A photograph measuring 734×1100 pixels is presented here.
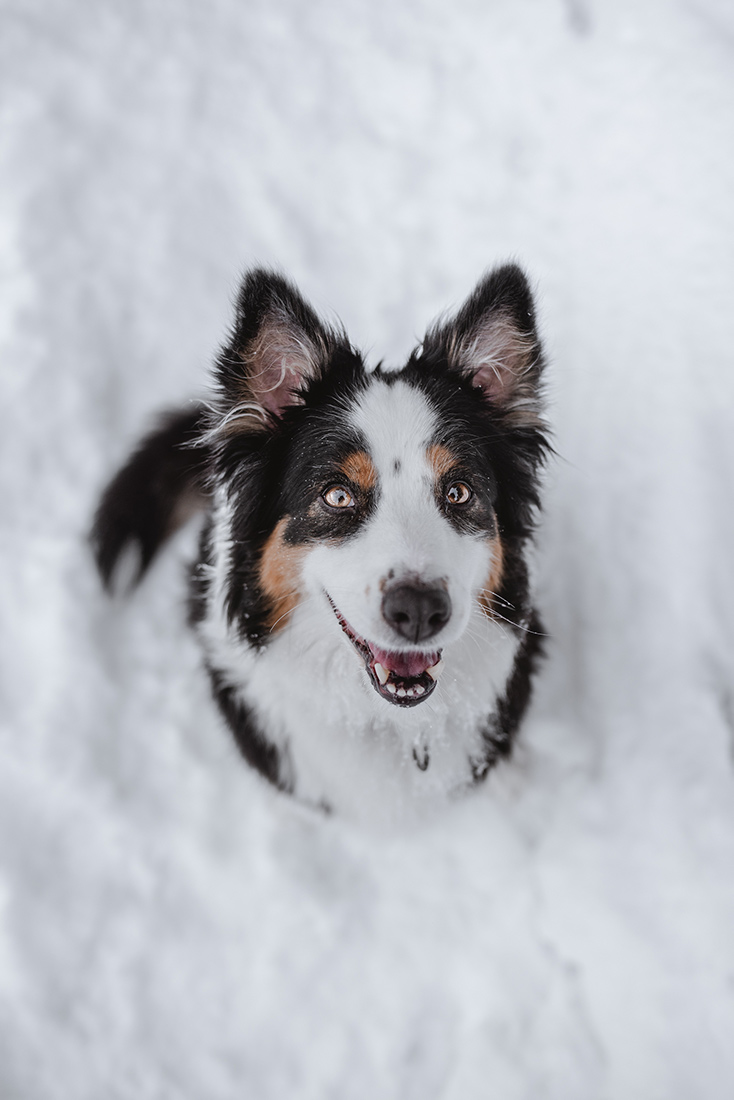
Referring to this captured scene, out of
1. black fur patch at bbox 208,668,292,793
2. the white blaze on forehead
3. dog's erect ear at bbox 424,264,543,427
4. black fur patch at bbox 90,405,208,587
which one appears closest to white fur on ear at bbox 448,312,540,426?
dog's erect ear at bbox 424,264,543,427

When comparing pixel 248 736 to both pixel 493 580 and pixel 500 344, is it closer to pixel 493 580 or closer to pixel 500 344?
pixel 493 580

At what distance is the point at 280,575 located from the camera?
194 cm

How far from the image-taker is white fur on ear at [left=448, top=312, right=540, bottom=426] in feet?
6.43

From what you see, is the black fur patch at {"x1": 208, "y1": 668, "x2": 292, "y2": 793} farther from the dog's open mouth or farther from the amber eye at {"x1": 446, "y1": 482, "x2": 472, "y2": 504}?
the amber eye at {"x1": 446, "y1": 482, "x2": 472, "y2": 504}

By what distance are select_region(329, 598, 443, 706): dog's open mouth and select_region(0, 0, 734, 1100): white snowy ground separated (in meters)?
1.02

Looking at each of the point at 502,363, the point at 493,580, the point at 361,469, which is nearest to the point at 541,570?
the point at 493,580

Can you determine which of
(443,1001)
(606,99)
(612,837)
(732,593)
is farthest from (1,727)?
(606,99)

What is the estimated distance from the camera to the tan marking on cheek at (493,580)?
6.46 feet

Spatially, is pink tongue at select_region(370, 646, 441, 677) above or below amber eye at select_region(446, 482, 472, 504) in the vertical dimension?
below

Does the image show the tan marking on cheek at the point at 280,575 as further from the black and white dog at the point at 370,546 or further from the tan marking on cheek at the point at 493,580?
the tan marking on cheek at the point at 493,580

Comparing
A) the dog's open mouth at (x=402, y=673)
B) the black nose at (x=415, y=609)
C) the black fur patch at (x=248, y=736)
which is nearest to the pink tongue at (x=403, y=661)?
the dog's open mouth at (x=402, y=673)

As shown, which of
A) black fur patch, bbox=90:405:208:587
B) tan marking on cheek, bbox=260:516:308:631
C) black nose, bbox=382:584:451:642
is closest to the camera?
black nose, bbox=382:584:451:642

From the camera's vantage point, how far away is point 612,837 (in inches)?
103

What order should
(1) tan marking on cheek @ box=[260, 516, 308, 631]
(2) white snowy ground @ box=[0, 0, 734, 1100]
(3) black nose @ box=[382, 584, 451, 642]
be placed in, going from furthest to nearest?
1. (2) white snowy ground @ box=[0, 0, 734, 1100]
2. (1) tan marking on cheek @ box=[260, 516, 308, 631]
3. (3) black nose @ box=[382, 584, 451, 642]
